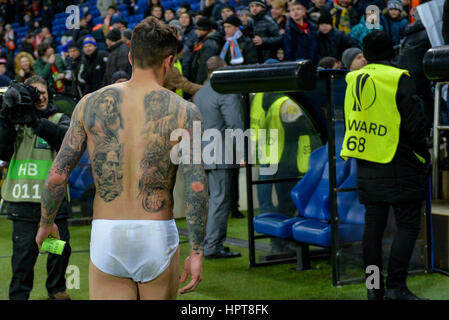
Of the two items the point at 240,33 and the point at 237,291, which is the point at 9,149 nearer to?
the point at 237,291

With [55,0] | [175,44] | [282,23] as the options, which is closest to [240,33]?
[282,23]

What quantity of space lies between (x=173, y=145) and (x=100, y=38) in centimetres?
1143

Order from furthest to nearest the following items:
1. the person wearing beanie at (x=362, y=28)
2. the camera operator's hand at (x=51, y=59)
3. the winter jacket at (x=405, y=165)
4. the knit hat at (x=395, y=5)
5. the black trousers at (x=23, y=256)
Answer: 1. the camera operator's hand at (x=51, y=59)
2. the knit hat at (x=395, y=5)
3. the person wearing beanie at (x=362, y=28)
4. the black trousers at (x=23, y=256)
5. the winter jacket at (x=405, y=165)

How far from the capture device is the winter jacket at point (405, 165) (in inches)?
210

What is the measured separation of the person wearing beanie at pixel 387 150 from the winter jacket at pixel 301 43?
4.52 metres

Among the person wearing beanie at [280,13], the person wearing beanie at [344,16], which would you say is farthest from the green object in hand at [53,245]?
the person wearing beanie at [280,13]

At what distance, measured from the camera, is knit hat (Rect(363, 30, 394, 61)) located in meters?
5.43

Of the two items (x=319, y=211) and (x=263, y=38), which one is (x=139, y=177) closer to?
(x=319, y=211)

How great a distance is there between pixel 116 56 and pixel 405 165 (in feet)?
21.6

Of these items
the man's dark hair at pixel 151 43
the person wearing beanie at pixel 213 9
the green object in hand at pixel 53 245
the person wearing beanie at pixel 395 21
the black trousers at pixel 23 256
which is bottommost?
the black trousers at pixel 23 256

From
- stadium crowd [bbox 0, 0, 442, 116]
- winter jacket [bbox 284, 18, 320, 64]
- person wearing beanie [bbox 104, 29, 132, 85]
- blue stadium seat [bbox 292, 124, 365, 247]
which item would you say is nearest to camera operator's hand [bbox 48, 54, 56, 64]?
stadium crowd [bbox 0, 0, 442, 116]

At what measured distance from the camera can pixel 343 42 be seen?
9852mm

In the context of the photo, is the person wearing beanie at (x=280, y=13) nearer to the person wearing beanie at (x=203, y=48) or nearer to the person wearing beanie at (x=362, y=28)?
the person wearing beanie at (x=203, y=48)

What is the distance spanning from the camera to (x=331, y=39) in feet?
32.4
